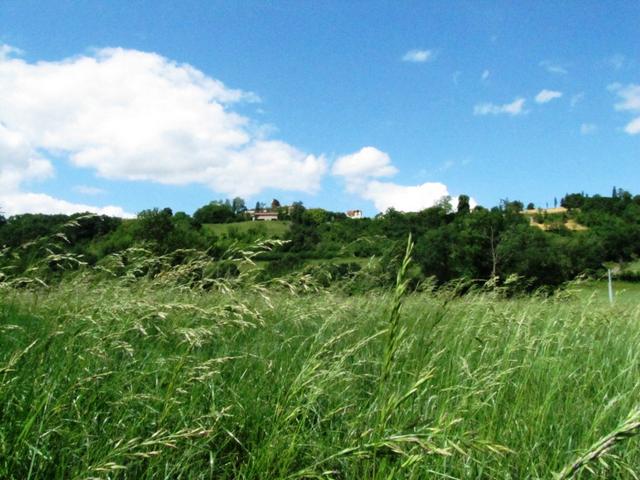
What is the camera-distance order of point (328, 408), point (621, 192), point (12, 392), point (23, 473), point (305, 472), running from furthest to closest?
point (621, 192)
point (328, 408)
point (12, 392)
point (23, 473)
point (305, 472)

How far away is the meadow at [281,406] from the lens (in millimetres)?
1544

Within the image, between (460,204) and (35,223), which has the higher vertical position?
(460,204)


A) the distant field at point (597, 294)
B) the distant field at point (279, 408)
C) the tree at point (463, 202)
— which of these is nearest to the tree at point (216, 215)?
the tree at point (463, 202)

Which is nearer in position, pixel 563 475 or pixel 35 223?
pixel 563 475

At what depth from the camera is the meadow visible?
60.8 inches

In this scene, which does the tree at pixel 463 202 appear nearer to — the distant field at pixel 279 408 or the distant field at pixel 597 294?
the distant field at pixel 597 294

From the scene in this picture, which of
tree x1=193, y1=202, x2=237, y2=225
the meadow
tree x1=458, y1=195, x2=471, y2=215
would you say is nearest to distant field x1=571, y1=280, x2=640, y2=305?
the meadow

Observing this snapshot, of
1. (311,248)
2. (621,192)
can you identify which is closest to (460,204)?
(621,192)

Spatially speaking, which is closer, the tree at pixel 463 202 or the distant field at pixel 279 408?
the distant field at pixel 279 408

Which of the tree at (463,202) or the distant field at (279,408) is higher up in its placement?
the tree at (463,202)

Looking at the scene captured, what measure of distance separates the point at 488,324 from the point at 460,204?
95646 mm

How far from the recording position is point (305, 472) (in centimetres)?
133

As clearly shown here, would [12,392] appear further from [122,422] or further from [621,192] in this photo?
[621,192]

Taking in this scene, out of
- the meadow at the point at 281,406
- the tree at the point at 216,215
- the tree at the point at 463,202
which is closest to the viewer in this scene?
the meadow at the point at 281,406
